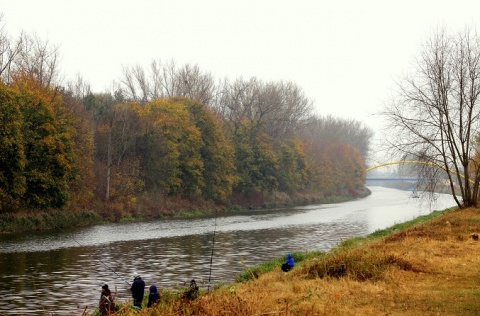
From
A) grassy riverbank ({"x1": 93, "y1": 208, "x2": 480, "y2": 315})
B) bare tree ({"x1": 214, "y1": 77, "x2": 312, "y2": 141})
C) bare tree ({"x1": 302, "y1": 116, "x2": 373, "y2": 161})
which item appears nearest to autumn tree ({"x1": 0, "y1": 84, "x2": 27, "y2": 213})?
grassy riverbank ({"x1": 93, "y1": 208, "x2": 480, "y2": 315})

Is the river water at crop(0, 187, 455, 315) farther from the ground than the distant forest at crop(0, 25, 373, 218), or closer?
closer

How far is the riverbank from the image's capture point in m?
39.8

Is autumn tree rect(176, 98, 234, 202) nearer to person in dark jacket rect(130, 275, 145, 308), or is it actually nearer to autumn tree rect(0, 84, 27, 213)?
autumn tree rect(0, 84, 27, 213)

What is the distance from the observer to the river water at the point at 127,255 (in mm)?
18438

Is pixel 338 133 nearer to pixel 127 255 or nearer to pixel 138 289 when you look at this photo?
pixel 127 255

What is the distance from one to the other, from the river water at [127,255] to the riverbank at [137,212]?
217cm

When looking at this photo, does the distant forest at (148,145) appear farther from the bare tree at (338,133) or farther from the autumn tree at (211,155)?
the bare tree at (338,133)

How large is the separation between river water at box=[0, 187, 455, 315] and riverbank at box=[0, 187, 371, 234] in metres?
2.17

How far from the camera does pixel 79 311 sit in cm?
1592

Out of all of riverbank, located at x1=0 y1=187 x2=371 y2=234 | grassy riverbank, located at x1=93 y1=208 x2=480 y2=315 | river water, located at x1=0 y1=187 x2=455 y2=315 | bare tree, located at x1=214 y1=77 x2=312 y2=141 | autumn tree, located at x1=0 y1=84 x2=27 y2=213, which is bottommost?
river water, located at x1=0 y1=187 x2=455 y2=315

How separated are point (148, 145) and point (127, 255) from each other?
112 feet

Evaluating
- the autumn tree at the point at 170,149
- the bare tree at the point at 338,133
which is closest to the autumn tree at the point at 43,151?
the autumn tree at the point at 170,149

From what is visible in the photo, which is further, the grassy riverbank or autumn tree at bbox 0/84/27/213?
autumn tree at bbox 0/84/27/213

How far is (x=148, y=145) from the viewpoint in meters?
61.4
